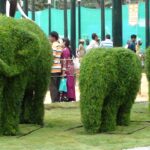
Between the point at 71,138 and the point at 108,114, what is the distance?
0.79m

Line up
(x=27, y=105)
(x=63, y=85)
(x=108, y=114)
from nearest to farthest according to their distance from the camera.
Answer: (x=108, y=114) < (x=27, y=105) < (x=63, y=85)

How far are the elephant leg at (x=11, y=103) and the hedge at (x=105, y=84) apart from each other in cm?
95

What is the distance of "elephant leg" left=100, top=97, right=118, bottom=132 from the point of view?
9.27 meters

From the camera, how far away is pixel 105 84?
895 cm

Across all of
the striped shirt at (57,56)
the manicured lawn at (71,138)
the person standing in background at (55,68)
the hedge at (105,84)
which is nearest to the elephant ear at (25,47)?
the hedge at (105,84)

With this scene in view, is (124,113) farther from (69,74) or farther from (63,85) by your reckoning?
(69,74)

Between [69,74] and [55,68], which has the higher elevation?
[55,68]

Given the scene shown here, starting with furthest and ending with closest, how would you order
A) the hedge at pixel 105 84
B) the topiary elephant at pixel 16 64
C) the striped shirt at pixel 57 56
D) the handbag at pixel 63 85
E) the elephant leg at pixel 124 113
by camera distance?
the handbag at pixel 63 85
the striped shirt at pixel 57 56
the elephant leg at pixel 124 113
the hedge at pixel 105 84
the topiary elephant at pixel 16 64

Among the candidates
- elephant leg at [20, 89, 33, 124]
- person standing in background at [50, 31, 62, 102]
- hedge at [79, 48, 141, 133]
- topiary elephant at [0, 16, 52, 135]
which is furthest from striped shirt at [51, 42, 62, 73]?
hedge at [79, 48, 141, 133]

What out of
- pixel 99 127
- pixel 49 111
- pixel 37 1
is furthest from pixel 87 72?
pixel 37 1

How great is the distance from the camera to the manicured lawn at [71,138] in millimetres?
8117

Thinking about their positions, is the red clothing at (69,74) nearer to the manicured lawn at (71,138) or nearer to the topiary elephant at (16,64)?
the manicured lawn at (71,138)

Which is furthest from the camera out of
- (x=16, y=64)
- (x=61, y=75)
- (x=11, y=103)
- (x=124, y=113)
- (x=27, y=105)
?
(x=61, y=75)

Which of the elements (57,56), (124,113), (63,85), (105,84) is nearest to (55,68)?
(57,56)
